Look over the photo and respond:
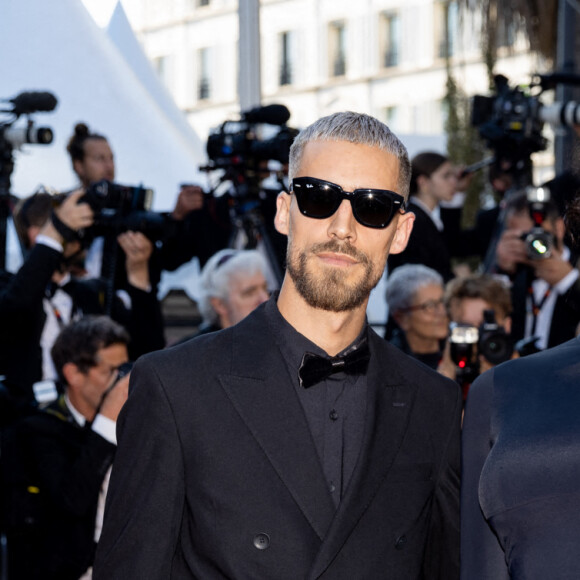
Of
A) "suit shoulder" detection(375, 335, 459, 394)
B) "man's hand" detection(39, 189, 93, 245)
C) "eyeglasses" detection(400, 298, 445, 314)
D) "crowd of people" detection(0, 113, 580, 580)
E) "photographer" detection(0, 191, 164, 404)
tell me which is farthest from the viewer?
"eyeglasses" detection(400, 298, 445, 314)

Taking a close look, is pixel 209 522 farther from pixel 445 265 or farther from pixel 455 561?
pixel 445 265

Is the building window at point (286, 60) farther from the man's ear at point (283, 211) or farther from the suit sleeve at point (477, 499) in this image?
the suit sleeve at point (477, 499)

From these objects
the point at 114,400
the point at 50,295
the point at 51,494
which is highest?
the point at 50,295

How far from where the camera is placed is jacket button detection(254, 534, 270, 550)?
217 centimetres

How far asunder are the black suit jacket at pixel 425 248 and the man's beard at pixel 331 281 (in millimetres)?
3492

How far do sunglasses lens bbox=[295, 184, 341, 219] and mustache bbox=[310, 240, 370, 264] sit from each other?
0.21ft

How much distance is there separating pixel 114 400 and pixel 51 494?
1.37ft

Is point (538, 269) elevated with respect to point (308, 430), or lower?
elevated

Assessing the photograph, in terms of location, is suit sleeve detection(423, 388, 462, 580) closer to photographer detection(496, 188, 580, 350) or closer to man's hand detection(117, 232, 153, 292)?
photographer detection(496, 188, 580, 350)

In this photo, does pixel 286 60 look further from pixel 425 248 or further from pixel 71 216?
pixel 71 216

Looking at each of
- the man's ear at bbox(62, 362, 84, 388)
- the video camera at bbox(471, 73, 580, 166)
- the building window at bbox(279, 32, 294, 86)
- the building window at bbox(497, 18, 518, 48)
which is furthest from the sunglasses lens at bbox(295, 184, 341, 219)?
the building window at bbox(279, 32, 294, 86)

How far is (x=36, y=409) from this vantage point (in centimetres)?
434

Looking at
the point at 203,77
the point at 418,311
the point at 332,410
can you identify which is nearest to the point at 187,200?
the point at 418,311

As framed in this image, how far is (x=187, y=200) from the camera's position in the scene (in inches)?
218
